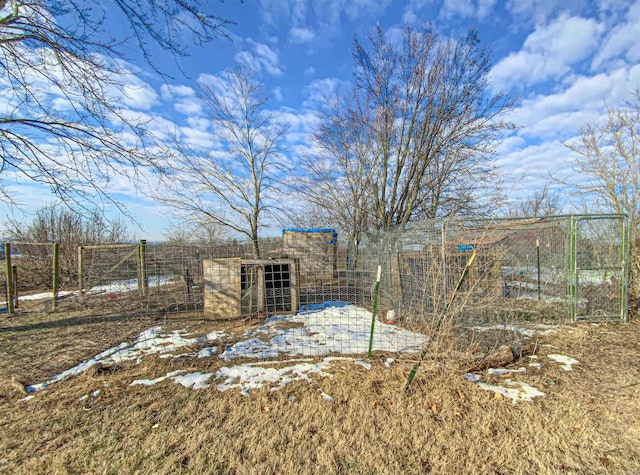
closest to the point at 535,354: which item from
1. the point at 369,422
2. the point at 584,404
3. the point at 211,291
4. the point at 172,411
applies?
the point at 584,404

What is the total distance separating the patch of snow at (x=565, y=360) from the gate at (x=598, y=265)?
2276 millimetres

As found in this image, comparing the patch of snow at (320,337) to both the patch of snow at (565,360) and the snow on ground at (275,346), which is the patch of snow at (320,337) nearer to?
the snow on ground at (275,346)

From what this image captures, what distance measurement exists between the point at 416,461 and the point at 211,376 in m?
2.39

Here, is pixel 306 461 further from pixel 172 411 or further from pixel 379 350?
pixel 379 350

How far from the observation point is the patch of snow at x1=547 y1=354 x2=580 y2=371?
11.8 ft

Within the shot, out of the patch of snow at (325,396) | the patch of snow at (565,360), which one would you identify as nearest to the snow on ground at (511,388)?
the patch of snow at (565,360)

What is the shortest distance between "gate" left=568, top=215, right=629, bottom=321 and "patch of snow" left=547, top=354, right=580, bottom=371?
2.28 m

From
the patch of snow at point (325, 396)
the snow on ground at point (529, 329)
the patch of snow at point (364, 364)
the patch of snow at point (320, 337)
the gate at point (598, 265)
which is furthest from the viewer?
the gate at point (598, 265)

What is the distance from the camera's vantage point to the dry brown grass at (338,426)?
2.05 meters

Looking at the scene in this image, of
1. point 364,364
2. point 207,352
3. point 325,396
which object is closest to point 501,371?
point 364,364

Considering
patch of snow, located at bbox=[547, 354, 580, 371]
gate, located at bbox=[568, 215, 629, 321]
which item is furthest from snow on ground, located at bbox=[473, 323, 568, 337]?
gate, located at bbox=[568, 215, 629, 321]

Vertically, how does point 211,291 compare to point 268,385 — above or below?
above

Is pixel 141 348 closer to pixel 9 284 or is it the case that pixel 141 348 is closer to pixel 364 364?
pixel 364 364

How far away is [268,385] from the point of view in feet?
10.3
